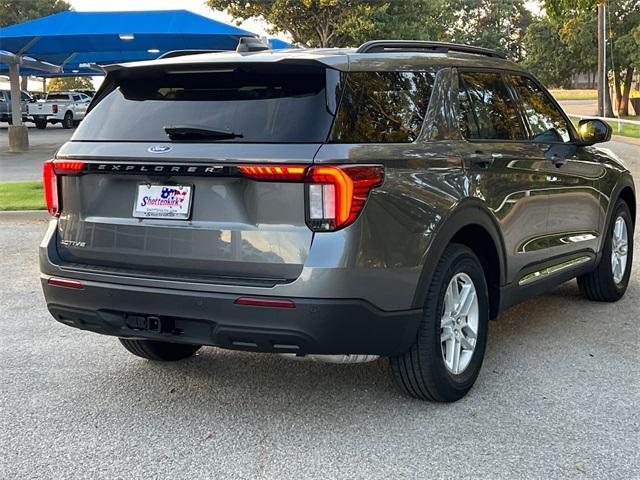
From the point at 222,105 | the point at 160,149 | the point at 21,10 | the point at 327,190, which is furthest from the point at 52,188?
the point at 21,10

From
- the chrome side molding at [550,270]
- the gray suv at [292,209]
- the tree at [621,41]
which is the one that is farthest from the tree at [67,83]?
the gray suv at [292,209]

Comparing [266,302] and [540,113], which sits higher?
[540,113]

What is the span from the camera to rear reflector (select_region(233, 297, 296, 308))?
3.38 m

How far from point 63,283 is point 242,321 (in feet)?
3.40

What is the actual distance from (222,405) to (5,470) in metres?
1.13

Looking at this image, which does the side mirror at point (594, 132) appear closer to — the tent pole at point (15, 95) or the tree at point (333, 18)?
the tent pole at point (15, 95)

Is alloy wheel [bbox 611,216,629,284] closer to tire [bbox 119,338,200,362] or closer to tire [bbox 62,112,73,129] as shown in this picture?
tire [bbox 119,338,200,362]

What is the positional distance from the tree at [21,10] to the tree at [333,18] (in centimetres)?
2496

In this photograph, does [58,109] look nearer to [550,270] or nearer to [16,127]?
[16,127]

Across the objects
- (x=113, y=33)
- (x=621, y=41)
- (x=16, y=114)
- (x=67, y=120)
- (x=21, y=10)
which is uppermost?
(x=21, y=10)

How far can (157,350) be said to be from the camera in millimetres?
4773

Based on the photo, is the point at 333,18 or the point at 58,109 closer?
the point at 333,18

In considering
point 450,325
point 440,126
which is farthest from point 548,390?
point 440,126

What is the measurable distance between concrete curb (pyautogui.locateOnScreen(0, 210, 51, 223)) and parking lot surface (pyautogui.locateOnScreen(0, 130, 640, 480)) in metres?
5.59
